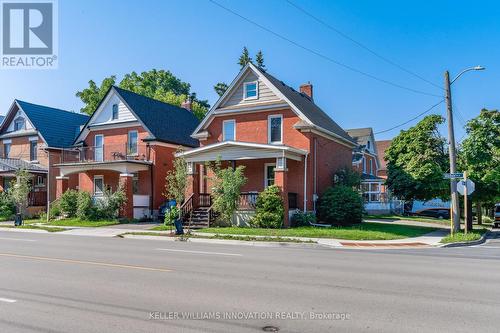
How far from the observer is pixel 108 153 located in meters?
32.6

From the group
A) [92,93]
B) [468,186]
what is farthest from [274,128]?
[92,93]

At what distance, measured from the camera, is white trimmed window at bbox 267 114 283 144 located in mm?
26812

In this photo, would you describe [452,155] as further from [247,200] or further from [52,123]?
[52,123]

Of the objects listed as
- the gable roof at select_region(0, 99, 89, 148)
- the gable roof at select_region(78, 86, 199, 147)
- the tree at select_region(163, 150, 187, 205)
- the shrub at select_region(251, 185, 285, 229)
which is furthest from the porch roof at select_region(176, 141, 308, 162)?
the gable roof at select_region(0, 99, 89, 148)

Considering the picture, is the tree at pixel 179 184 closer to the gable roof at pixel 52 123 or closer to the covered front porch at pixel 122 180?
the covered front porch at pixel 122 180

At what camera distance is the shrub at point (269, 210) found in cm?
2233

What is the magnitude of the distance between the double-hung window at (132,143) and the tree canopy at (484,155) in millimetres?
23002

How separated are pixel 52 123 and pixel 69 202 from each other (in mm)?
12775

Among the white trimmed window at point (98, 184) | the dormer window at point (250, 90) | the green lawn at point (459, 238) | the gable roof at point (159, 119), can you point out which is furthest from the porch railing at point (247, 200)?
the white trimmed window at point (98, 184)

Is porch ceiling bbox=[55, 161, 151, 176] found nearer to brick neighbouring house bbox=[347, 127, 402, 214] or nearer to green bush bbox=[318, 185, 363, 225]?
green bush bbox=[318, 185, 363, 225]

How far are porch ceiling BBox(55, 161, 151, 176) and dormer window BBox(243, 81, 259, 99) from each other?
9.10 metres

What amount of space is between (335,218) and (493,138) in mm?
10902

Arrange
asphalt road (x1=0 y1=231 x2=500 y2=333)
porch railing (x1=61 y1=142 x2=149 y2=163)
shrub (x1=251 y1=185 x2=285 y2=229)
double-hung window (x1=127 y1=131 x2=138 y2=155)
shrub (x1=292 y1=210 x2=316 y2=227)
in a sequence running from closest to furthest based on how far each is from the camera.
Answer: asphalt road (x1=0 y1=231 x2=500 y2=333), shrub (x1=251 y1=185 x2=285 y2=229), shrub (x1=292 y1=210 x2=316 y2=227), porch railing (x1=61 y1=142 x2=149 y2=163), double-hung window (x1=127 y1=131 x2=138 y2=155)

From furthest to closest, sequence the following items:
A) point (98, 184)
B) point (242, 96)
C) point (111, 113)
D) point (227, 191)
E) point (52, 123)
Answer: point (52, 123), point (111, 113), point (98, 184), point (242, 96), point (227, 191)
